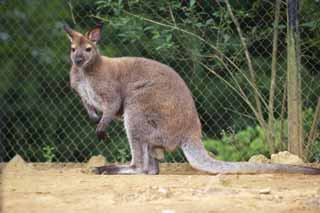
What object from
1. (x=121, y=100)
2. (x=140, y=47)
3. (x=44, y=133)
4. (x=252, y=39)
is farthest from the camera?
(x=44, y=133)

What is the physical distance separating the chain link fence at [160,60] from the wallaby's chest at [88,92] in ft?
2.01

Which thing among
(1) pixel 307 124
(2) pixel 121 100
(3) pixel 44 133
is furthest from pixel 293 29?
(3) pixel 44 133

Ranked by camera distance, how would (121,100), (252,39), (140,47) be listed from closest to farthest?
1. (121,100)
2. (252,39)
3. (140,47)

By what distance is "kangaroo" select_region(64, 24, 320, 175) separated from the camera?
673 cm

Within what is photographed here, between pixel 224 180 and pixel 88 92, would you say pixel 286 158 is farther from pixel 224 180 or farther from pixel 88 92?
pixel 88 92

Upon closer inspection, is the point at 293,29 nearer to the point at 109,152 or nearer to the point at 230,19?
the point at 230,19

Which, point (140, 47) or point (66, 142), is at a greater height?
point (140, 47)

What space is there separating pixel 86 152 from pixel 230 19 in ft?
7.31

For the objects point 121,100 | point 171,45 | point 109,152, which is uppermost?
point 171,45

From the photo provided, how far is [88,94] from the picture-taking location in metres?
7.24

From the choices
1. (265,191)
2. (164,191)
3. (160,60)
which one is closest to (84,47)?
(160,60)

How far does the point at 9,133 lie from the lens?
8727 mm

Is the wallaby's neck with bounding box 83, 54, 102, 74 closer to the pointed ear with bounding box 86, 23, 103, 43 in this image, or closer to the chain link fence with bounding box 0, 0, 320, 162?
the pointed ear with bounding box 86, 23, 103, 43

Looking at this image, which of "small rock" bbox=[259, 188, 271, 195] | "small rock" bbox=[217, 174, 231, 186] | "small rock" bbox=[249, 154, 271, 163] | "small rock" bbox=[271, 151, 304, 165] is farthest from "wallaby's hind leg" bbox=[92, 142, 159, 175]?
"small rock" bbox=[259, 188, 271, 195]
